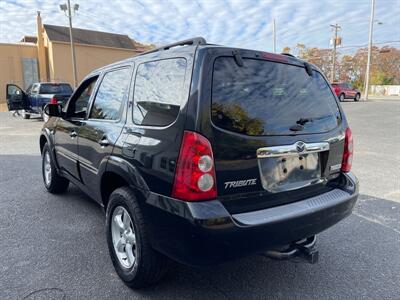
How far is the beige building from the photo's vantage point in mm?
33031

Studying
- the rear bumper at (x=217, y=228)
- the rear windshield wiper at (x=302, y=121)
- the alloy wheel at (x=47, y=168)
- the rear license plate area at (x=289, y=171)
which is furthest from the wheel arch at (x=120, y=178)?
the alloy wheel at (x=47, y=168)

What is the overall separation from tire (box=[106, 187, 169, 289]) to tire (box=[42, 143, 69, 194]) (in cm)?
233

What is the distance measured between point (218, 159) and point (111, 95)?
160 cm

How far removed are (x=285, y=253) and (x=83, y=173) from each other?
233 centimetres

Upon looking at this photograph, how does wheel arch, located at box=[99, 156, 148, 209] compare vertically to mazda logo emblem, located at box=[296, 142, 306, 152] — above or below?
below

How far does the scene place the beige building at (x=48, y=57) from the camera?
1300 inches

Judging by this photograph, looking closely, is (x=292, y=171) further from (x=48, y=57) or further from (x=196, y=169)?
(x=48, y=57)

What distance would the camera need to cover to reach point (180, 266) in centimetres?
300

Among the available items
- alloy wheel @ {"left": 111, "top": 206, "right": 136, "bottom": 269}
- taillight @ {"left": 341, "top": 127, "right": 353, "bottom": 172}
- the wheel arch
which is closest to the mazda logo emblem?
taillight @ {"left": 341, "top": 127, "right": 353, "bottom": 172}

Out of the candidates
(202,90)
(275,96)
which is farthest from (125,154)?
(275,96)

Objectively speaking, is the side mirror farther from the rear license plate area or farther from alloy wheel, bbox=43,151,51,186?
the rear license plate area

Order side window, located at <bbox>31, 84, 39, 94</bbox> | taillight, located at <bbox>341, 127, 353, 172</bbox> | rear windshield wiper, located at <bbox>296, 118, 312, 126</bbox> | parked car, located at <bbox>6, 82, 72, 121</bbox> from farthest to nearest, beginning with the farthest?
side window, located at <bbox>31, 84, 39, 94</bbox>
parked car, located at <bbox>6, 82, 72, 121</bbox>
taillight, located at <bbox>341, 127, 353, 172</bbox>
rear windshield wiper, located at <bbox>296, 118, 312, 126</bbox>

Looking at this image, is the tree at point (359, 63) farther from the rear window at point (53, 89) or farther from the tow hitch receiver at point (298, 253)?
the tow hitch receiver at point (298, 253)

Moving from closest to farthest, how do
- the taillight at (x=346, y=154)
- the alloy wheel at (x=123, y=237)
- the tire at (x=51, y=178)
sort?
1. the alloy wheel at (x=123, y=237)
2. the taillight at (x=346, y=154)
3. the tire at (x=51, y=178)
